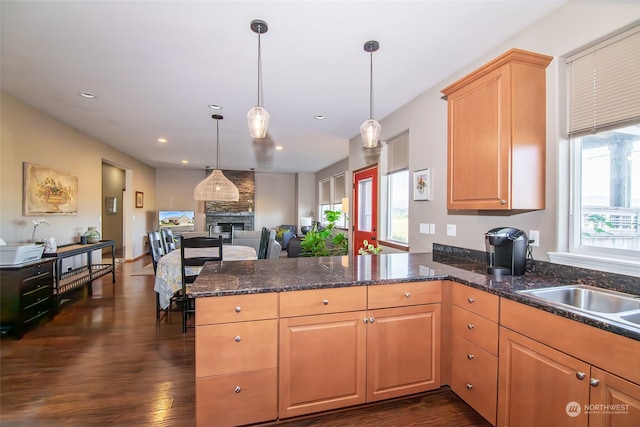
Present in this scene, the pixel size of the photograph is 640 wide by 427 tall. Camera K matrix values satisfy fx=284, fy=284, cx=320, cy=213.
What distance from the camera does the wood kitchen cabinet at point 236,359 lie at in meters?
1.53

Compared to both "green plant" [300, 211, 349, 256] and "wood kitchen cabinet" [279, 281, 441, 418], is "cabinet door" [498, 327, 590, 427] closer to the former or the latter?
"wood kitchen cabinet" [279, 281, 441, 418]

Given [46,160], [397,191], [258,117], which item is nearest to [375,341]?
[258,117]

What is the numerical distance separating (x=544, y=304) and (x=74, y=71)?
13.6ft

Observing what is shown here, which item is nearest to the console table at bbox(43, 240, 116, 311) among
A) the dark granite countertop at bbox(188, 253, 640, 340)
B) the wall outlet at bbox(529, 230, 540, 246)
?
the dark granite countertop at bbox(188, 253, 640, 340)

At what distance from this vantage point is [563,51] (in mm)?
1838

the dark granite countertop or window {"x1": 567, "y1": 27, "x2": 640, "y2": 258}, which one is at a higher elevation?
window {"x1": 567, "y1": 27, "x2": 640, "y2": 258}

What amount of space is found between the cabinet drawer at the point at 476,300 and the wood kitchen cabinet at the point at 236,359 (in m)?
1.20

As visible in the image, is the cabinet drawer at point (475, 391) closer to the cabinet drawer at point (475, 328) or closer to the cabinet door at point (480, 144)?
the cabinet drawer at point (475, 328)

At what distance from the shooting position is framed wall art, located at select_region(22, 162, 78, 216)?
11.7 feet

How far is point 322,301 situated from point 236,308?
0.49 metres

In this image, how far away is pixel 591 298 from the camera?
158 centimetres


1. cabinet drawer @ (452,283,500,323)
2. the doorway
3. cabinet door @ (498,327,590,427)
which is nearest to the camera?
cabinet door @ (498,327,590,427)

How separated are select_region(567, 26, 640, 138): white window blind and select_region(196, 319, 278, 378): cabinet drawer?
2241mm

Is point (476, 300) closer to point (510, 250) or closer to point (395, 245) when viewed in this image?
point (510, 250)
